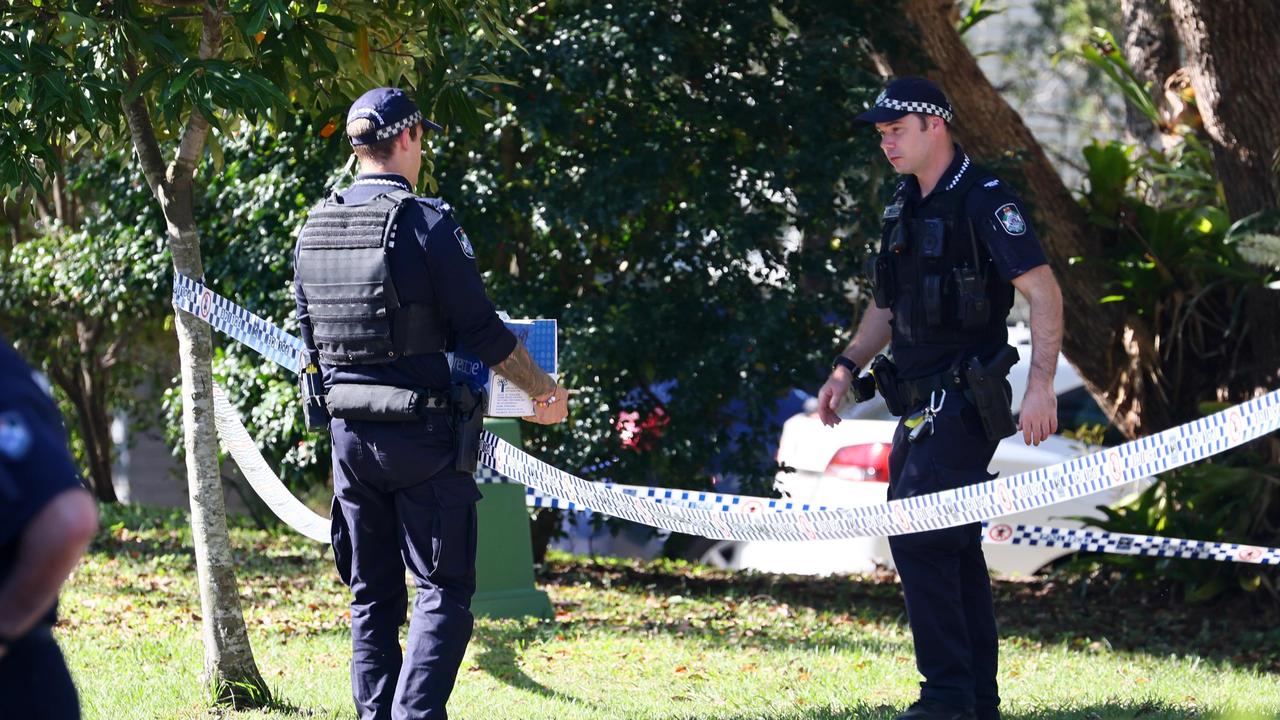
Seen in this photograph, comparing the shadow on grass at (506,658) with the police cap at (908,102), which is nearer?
the police cap at (908,102)

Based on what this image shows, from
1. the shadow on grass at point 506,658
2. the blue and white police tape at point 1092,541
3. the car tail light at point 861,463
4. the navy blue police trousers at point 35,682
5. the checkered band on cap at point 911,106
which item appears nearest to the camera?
the navy blue police trousers at point 35,682

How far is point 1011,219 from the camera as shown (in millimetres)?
4184

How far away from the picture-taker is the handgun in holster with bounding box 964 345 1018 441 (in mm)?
4121

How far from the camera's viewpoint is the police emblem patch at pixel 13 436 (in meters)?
1.98

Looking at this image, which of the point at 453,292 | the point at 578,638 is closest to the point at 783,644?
the point at 578,638

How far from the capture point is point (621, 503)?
4.90 m

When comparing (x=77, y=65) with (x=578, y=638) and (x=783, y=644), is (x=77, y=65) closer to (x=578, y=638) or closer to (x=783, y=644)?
(x=578, y=638)

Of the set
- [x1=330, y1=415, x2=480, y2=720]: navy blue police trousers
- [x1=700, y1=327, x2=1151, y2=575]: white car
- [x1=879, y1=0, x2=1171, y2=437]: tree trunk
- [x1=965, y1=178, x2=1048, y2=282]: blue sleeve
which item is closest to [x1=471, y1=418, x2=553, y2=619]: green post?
[x1=700, y1=327, x2=1151, y2=575]: white car

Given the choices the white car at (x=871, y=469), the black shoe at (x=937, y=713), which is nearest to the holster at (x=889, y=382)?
the black shoe at (x=937, y=713)

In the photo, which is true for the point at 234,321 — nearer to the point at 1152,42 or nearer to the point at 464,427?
the point at 464,427

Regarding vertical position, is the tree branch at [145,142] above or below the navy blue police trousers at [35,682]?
above

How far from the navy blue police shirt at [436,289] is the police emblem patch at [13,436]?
1817 mm

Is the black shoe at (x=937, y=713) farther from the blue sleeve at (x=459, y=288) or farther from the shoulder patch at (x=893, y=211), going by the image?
the blue sleeve at (x=459, y=288)

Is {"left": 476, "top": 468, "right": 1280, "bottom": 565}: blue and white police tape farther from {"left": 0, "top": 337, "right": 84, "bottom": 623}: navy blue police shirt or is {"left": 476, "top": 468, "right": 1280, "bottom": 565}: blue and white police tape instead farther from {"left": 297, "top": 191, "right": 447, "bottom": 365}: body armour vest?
{"left": 0, "top": 337, "right": 84, "bottom": 623}: navy blue police shirt
